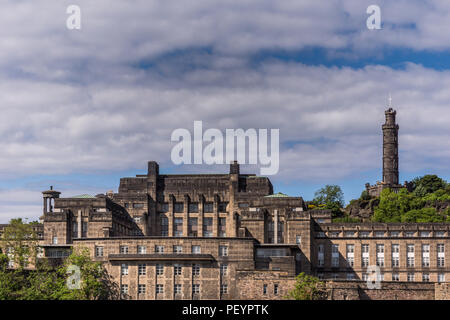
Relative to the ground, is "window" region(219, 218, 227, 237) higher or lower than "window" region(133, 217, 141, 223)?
lower

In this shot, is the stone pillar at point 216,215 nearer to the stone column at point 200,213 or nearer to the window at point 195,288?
the stone column at point 200,213

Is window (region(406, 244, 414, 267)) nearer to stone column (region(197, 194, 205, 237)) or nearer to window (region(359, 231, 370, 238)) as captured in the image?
window (region(359, 231, 370, 238))

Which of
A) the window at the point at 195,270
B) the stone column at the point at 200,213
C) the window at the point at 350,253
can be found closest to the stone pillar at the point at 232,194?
the stone column at the point at 200,213

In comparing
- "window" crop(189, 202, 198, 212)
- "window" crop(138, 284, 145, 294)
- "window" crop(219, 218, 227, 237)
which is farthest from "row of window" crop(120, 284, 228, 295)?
"window" crop(189, 202, 198, 212)

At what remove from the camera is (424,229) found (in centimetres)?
13925

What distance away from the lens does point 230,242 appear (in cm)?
12338

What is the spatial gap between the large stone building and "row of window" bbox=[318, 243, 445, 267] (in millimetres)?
157

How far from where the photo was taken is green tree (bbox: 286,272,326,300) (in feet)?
375

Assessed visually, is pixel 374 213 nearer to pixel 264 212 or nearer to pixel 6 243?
pixel 264 212

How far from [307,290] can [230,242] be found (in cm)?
1406

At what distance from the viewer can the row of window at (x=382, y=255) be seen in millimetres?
138375

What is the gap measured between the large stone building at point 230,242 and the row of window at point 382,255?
6.2 inches

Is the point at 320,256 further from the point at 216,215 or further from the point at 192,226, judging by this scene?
the point at 192,226

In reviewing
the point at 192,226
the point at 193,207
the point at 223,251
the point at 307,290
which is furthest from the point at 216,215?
the point at 307,290
